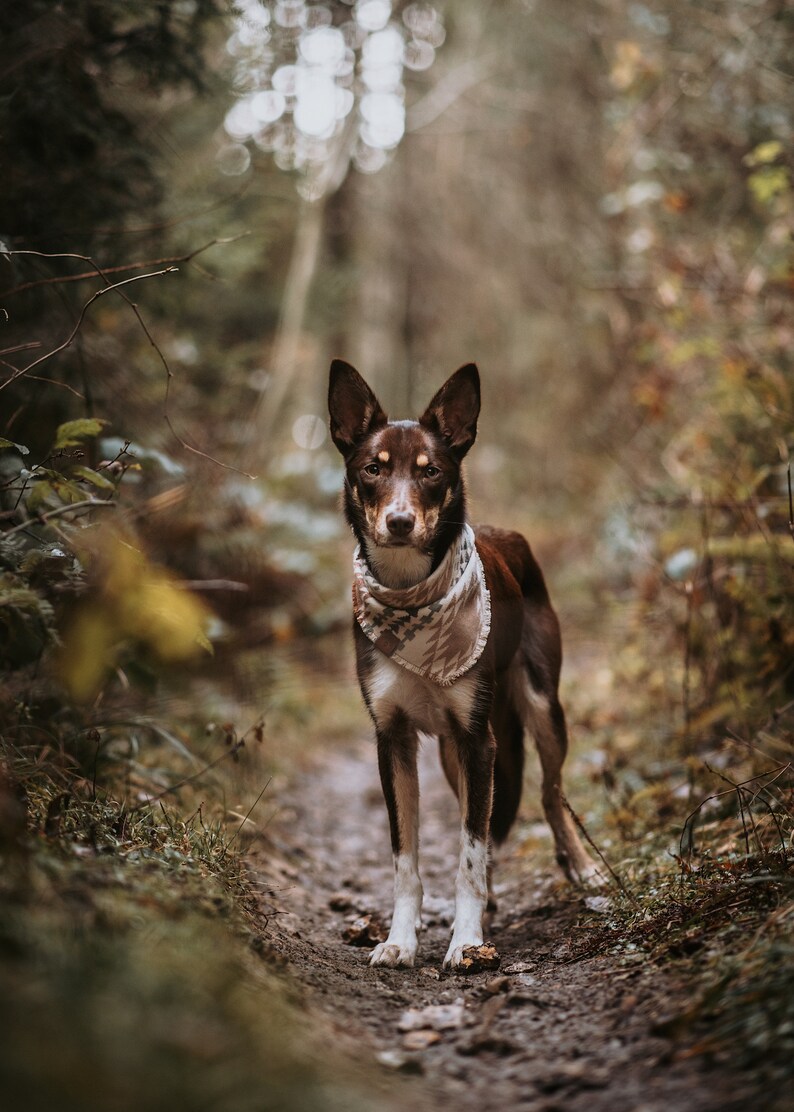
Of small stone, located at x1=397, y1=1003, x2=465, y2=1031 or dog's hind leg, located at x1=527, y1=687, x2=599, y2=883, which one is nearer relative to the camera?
small stone, located at x1=397, y1=1003, x2=465, y2=1031

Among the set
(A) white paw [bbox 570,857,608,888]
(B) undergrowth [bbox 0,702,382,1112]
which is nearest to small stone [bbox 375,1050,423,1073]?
(B) undergrowth [bbox 0,702,382,1112]

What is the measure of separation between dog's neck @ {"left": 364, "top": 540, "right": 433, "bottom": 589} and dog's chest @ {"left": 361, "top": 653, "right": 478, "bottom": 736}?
1.24ft

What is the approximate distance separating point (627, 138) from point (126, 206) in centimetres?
621

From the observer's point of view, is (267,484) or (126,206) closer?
(126,206)

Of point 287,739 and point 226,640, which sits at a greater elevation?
point 226,640

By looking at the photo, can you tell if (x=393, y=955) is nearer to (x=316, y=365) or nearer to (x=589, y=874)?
(x=589, y=874)

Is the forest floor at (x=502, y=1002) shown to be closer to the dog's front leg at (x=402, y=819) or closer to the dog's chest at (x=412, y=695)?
the dog's front leg at (x=402, y=819)

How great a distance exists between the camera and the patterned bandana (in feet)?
13.5

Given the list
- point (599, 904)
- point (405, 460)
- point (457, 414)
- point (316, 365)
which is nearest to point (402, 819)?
point (599, 904)

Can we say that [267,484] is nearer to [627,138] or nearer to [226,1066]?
[627,138]

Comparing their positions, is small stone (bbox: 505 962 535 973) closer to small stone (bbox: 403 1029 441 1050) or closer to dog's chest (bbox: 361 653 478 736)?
small stone (bbox: 403 1029 441 1050)

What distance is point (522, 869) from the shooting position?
5.59m

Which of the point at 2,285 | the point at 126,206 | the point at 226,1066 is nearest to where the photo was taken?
the point at 226,1066

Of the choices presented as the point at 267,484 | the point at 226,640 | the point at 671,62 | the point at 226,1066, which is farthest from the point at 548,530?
the point at 226,1066
